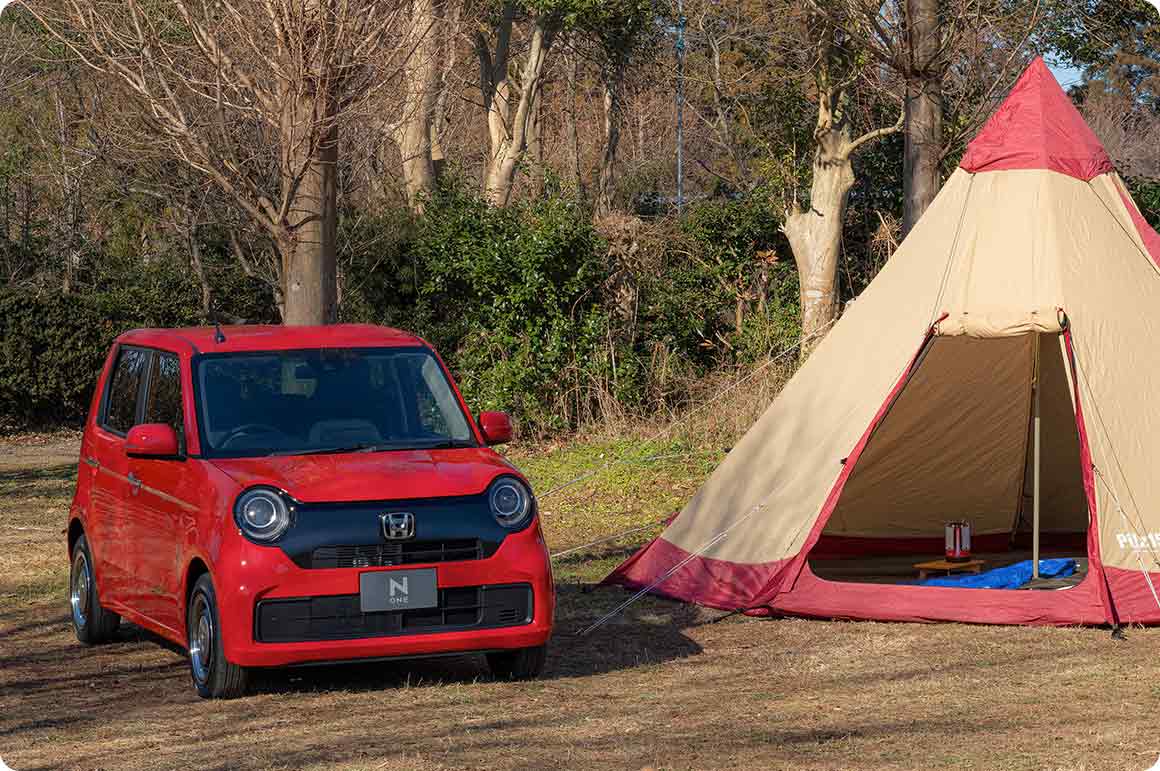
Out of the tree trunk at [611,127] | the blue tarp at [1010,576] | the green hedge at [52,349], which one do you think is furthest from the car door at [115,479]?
the tree trunk at [611,127]

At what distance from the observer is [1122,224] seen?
988cm

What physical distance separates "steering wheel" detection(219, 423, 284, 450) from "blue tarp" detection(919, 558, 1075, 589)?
4258mm

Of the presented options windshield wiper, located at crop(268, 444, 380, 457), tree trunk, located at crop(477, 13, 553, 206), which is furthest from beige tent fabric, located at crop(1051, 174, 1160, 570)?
tree trunk, located at crop(477, 13, 553, 206)

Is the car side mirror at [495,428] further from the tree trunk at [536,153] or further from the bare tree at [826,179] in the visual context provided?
the tree trunk at [536,153]

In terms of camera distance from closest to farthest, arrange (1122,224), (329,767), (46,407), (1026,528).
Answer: (329,767)
(1122,224)
(1026,528)
(46,407)

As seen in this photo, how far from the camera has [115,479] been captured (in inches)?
340

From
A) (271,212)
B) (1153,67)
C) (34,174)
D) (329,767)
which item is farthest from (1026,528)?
(1153,67)

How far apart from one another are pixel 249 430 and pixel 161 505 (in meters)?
0.58

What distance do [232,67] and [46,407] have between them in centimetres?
1184

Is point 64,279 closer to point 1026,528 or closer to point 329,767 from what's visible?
point 1026,528

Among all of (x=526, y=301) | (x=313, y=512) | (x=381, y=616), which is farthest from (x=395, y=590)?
(x=526, y=301)

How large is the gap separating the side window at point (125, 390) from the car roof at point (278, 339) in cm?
17

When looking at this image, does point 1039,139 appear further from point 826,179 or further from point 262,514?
point 826,179

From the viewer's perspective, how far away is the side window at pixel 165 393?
811 centimetres
